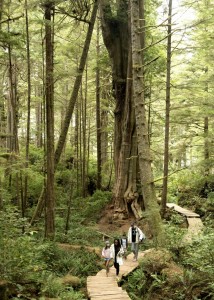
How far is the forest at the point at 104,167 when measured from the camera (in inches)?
316

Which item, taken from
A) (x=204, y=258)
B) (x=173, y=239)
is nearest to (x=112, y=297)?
(x=204, y=258)

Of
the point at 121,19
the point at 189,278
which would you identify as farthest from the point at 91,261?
the point at 121,19

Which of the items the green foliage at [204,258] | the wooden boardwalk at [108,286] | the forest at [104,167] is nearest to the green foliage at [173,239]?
the forest at [104,167]

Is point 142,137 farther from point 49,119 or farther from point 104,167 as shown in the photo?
point 104,167

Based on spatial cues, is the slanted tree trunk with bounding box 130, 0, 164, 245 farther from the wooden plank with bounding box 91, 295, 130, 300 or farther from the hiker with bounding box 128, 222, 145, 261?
the wooden plank with bounding box 91, 295, 130, 300

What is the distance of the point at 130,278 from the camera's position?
9.64 meters

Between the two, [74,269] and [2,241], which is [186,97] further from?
[2,241]

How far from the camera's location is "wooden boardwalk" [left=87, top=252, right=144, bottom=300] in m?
7.73

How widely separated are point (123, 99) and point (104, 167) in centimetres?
573

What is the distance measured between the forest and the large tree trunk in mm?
52

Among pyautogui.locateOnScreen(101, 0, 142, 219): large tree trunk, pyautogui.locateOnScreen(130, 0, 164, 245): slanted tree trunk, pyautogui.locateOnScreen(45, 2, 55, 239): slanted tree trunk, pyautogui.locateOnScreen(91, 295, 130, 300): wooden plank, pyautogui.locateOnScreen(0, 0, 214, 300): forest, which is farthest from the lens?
pyautogui.locateOnScreen(101, 0, 142, 219): large tree trunk

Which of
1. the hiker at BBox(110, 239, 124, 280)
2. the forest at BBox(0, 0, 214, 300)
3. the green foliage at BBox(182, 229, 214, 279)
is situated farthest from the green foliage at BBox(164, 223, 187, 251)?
the hiker at BBox(110, 239, 124, 280)

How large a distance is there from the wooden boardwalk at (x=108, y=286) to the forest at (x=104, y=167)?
36 centimetres

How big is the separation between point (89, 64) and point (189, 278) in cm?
1649
